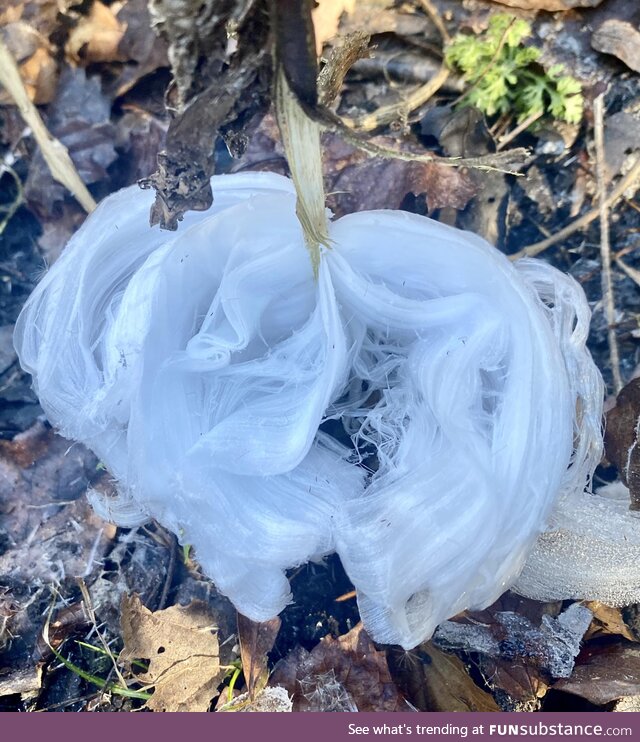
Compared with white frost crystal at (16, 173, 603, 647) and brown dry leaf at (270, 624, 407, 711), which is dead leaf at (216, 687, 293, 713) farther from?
white frost crystal at (16, 173, 603, 647)

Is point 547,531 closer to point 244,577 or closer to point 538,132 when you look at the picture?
Answer: point 244,577

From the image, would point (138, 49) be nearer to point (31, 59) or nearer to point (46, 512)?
point (31, 59)

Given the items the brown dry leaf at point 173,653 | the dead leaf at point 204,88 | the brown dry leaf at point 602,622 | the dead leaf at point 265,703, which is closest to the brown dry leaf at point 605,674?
the brown dry leaf at point 602,622

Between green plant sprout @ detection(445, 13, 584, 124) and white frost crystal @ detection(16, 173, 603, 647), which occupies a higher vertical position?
green plant sprout @ detection(445, 13, 584, 124)

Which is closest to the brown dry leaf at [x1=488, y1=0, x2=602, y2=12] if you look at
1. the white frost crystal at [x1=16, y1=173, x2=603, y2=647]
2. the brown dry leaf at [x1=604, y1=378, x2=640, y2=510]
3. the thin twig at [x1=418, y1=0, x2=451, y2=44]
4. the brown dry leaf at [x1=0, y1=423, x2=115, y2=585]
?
the thin twig at [x1=418, y1=0, x2=451, y2=44]
